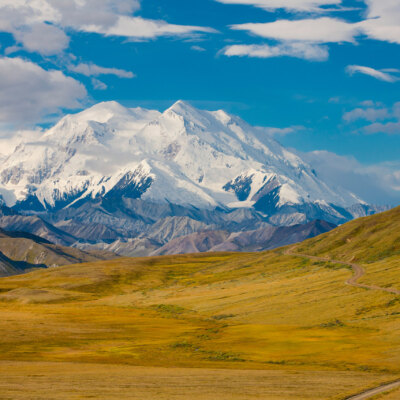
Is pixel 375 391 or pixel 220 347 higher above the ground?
pixel 375 391

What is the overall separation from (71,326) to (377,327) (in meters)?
66.5

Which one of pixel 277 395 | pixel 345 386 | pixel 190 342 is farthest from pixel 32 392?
pixel 190 342

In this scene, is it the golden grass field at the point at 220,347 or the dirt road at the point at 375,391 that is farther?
the golden grass field at the point at 220,347

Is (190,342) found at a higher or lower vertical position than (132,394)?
lower

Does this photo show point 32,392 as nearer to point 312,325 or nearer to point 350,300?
point 312,325

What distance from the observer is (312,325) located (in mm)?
138250

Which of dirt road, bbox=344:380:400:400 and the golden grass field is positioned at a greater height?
dirt road, bbox=344:380:400:400

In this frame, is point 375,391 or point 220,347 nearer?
point 375,391

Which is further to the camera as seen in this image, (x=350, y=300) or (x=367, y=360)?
(x=350, y=300)

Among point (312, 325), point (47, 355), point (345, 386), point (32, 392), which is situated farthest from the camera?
point (312, 325)

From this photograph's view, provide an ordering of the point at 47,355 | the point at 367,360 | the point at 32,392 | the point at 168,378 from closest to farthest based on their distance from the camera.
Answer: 1. the point at 32,392
2. the point at 168,378
3. the point at 367,360
4. the point at 47,355

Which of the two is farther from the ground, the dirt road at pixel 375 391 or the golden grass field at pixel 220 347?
the dirt road at pixel 375 391

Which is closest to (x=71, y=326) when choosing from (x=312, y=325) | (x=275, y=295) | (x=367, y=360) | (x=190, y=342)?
(x=190, y=342)

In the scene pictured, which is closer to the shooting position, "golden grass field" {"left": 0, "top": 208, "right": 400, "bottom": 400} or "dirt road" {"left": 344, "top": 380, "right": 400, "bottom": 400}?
"dirt road" {"left": 344, "top": 380, "right": 400, "bottom": 400}
